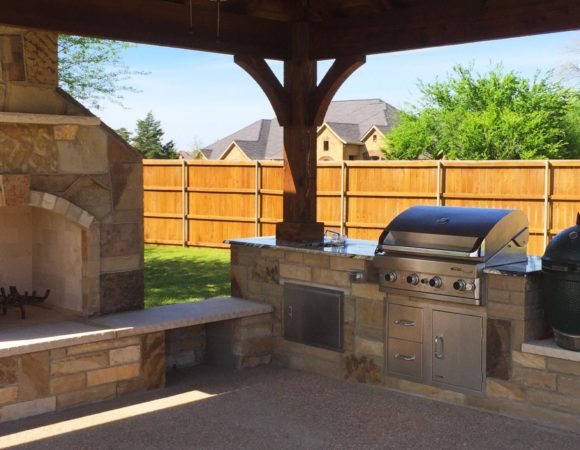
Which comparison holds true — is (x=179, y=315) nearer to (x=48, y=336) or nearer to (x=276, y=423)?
(x=48, y=336)

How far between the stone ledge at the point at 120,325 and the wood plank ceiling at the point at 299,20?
7.23 ft

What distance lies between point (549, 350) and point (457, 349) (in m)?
0.68

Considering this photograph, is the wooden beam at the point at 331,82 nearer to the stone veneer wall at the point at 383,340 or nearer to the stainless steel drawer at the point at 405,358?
the stone veneer wall at the point at 383,340

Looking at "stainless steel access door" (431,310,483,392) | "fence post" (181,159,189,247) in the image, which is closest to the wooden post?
"stainless steel access door" (431,310,483,392)

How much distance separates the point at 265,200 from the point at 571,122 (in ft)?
60.8

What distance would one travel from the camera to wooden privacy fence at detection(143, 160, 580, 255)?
12.1 m

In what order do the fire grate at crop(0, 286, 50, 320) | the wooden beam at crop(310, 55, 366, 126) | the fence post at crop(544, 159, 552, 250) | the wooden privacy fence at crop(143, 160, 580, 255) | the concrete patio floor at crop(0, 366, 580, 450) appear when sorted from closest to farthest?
1. the concrete patio floor at crop(0, 366, 580, 450)
2. the fire grate at crop(0, 286, 50, 320)
3. the wooden beam at crop(310, 55, 366, 126)
4. the fence post at crop(544, 159, 552, 250)
5. the wooden privacy fence at crop(143, 160, 580, 255)

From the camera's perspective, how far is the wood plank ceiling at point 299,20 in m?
5.42

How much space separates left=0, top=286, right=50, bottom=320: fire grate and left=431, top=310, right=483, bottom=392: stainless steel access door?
325 centimetres

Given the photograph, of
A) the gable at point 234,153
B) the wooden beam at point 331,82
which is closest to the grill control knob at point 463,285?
the wooden beam at point 331,82

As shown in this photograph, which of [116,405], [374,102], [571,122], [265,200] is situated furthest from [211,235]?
[374,102]

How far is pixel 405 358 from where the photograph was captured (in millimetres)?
5621

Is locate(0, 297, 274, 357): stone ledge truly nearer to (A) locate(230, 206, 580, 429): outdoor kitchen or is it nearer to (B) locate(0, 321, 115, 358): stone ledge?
(B) locate(0, 321, 115, 358): stone ledge

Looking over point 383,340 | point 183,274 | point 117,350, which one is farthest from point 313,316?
point 183,274
